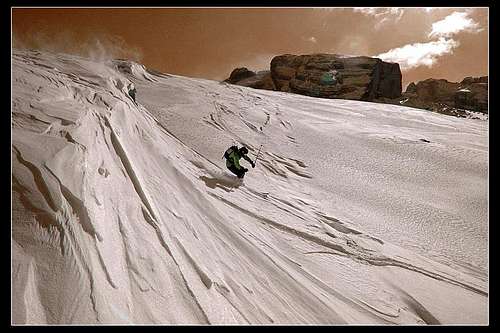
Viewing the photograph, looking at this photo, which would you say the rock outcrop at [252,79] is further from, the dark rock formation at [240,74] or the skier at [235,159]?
the skier at [235,159]

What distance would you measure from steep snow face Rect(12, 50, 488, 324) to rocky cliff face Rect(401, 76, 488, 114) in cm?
2792

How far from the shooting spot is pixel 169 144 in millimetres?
6586

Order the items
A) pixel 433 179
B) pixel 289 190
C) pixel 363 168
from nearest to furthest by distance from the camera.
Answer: pixel 289 190, pixel 433 179, pixel 363 168

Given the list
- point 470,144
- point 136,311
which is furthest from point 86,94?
point 470,144

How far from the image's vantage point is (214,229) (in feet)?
12.9

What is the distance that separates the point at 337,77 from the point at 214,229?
28.4m

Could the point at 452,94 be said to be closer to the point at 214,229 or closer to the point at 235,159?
the point at 235,159

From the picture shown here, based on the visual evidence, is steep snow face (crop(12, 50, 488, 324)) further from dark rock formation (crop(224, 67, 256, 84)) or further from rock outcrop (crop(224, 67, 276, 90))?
dark rock formation (crop(224, 67, 256, 84))

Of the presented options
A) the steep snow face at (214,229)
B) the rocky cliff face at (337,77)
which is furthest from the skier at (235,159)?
the rocky cliff face at (337,77)

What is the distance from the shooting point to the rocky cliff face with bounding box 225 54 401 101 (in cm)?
2900

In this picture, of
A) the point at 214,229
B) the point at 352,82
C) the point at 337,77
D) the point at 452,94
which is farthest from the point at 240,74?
the point at 214,229

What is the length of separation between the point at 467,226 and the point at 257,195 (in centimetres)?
357

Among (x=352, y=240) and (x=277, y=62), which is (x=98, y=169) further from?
(x=277, y=62)
